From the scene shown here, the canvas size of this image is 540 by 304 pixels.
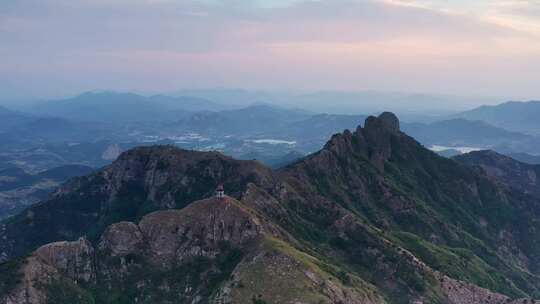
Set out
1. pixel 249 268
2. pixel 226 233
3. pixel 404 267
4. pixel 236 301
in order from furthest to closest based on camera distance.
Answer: pixel 404 267, pixel 226 233, pixel 249 268, pixel 236 301

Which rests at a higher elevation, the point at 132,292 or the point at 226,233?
the point at 226,233

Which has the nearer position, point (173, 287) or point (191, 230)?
point (173, 287)

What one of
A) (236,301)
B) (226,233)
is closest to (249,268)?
(236,301)

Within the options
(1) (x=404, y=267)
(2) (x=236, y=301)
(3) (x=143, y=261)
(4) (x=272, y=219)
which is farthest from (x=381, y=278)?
(3) (x=143, y=261)

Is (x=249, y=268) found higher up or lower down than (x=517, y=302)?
higher up

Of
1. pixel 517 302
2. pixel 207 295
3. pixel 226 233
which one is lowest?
pixel 517 302

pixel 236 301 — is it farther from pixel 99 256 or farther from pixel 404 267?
pixel 404 267

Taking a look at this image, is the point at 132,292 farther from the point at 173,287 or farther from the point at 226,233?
the point at 226,233

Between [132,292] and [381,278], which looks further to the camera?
[381,278]

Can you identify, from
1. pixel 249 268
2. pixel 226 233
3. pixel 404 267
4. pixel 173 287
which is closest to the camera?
pixel 249 268
